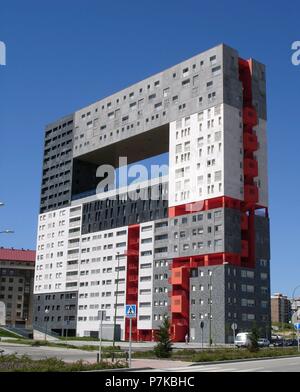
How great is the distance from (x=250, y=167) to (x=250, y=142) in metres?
4.91

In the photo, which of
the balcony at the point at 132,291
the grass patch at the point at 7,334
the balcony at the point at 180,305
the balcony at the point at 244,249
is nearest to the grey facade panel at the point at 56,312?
the balcony at the point at 132,291

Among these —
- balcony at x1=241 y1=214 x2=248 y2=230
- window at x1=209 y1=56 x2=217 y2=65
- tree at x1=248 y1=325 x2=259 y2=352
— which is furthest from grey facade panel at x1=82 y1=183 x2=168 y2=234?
tree at x1=248 y1=325 x2=259 y2=352

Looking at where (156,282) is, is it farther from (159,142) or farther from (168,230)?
(159,142)

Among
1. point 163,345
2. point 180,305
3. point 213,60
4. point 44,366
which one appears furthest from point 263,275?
point 44,366

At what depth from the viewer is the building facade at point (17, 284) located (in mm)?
181500

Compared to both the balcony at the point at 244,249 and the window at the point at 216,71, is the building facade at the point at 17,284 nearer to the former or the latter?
the balcony at the point at 244,249

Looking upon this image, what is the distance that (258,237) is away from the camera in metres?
102

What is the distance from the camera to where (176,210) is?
105438mm

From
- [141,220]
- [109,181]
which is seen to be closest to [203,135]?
[141,220]

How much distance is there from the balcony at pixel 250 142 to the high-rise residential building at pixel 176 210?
0.87 ft

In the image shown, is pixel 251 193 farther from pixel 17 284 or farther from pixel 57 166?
pixel 17 284

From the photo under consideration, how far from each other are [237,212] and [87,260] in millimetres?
43206

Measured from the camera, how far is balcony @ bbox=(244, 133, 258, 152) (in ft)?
339
